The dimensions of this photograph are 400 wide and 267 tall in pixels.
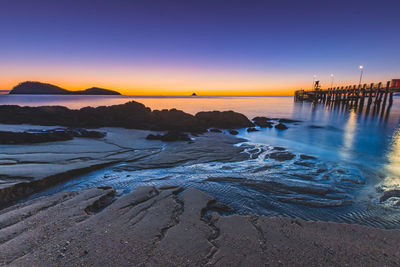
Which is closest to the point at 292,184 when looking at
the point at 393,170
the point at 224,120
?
the point at 393,170

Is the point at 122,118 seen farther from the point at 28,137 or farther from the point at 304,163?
the point at 304,163

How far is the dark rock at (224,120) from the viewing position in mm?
18734

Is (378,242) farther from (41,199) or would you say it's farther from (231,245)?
(41,199)

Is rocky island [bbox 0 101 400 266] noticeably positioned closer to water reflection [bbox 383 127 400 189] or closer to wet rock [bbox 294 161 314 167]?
water reflection [bbox 383 127 400 189]

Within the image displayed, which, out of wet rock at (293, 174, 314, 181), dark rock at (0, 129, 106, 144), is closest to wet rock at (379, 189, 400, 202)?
wet rock at (293, 174, 314, 181)

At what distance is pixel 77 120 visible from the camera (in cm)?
1603

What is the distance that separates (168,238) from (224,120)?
17114 mm

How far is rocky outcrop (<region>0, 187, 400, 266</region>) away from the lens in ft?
7.76

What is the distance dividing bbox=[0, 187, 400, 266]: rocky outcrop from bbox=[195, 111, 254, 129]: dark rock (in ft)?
50.0

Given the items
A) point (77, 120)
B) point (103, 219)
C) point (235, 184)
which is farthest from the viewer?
point (77, 120)

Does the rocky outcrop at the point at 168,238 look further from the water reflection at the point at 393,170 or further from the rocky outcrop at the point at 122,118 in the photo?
the rocky outcrop at the point at 122,118

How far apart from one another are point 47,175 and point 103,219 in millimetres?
3140

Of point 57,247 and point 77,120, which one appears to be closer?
point 57,247

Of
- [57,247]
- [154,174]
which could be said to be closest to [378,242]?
[57,247]
